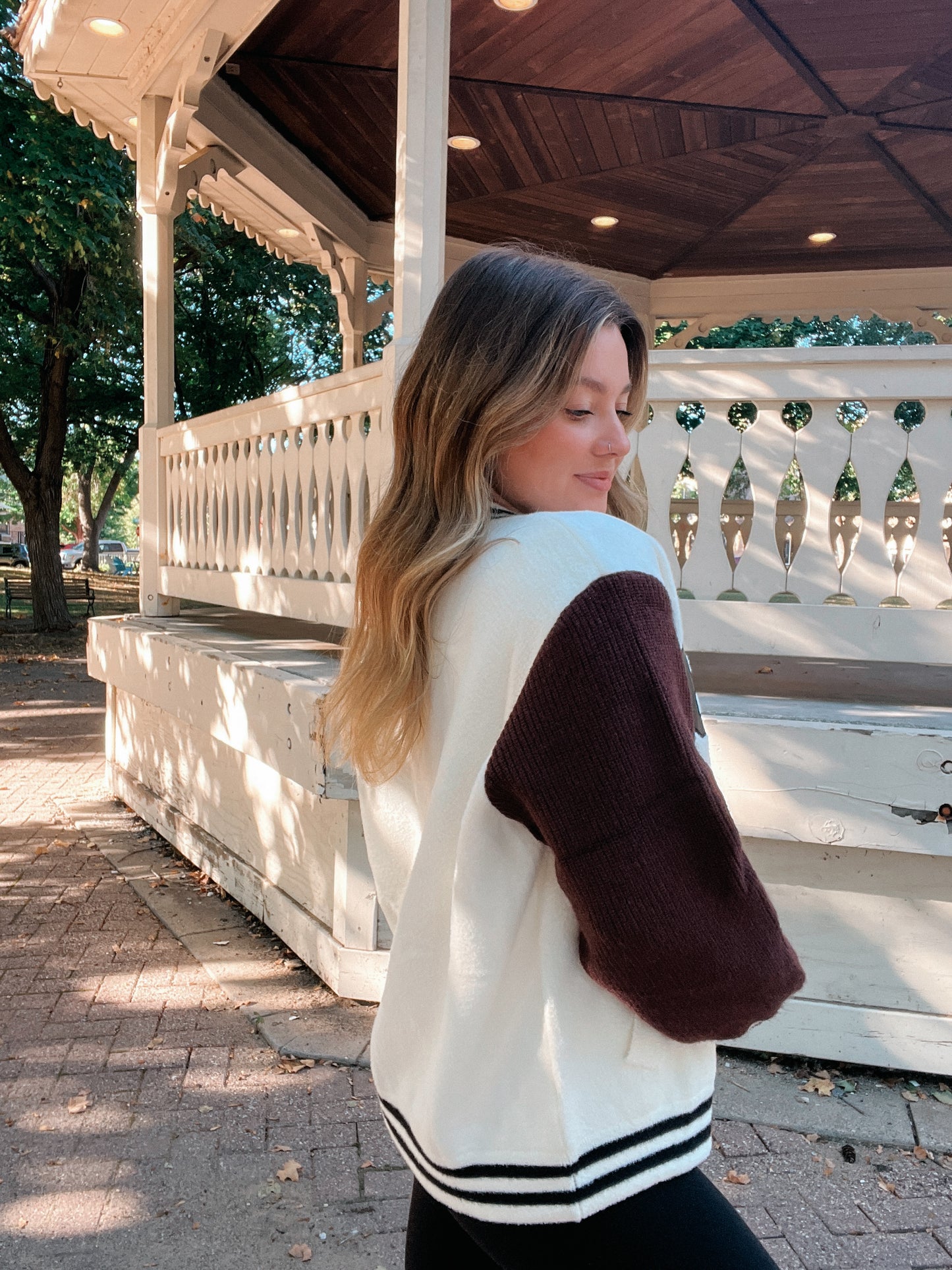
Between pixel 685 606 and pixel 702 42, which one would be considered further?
pixel 702 42

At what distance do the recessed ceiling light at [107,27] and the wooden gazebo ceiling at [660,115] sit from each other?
700mm

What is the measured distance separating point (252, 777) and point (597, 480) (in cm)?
372

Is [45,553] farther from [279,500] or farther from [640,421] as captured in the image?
[640,421]

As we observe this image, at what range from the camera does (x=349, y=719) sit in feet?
4.07

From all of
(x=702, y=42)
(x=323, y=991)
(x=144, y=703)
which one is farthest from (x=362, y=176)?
(x=323, y=991)

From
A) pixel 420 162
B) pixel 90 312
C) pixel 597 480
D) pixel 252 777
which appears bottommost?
pixel 252 777

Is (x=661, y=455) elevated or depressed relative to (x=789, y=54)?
depressed

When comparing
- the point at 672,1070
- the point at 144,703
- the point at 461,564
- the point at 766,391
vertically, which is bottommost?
the point at 144,703

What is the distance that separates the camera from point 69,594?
18.9 metres

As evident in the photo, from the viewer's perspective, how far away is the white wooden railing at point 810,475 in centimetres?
353

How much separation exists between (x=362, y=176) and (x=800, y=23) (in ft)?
12.0

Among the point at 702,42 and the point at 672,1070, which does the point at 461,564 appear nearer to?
the point at 672,1070

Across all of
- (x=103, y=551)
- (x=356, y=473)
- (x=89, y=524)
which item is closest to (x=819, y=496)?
(x=356, y=473)

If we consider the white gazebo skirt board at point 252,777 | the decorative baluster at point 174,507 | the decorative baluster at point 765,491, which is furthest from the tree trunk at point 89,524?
the decorative baluster at point 765,491
